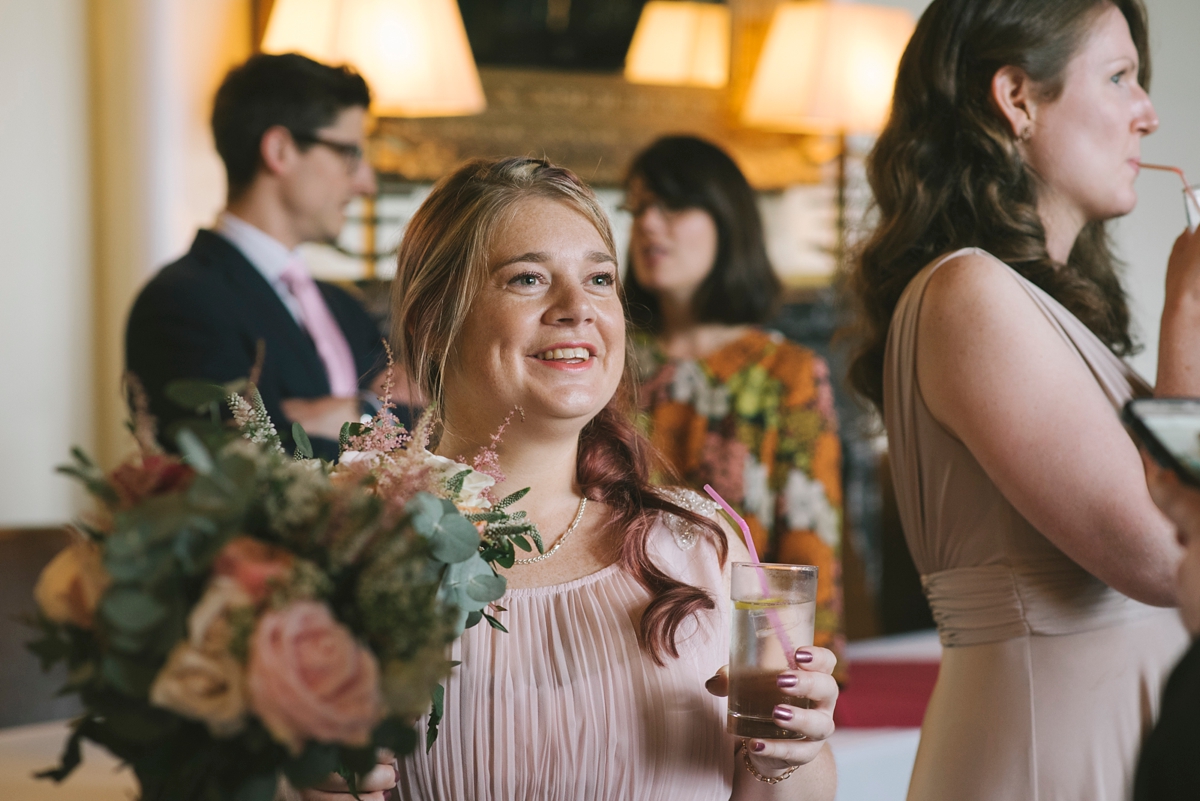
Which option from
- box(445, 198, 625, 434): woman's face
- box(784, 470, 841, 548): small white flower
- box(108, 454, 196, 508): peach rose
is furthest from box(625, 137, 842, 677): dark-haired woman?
box(108, 454, 196, 508): peach rose

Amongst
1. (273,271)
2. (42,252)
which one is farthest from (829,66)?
(42,252)

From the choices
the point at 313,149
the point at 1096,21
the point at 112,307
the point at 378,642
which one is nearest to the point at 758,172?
the point at 313,149

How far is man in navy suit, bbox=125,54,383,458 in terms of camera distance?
2432 mm

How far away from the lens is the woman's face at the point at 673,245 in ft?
9.50

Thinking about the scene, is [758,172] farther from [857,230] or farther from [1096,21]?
[1096,21]

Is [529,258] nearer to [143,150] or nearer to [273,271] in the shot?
[273,271]

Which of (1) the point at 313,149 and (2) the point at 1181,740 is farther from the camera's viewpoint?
(1) the point at 313,149

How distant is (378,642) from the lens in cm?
77

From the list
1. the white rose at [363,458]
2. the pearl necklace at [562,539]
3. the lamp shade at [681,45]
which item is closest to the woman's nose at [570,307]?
the pearl necklace at [562,539]

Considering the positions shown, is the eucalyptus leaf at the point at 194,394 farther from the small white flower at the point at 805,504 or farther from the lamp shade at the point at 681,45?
the lamp shade at the point at 681,45

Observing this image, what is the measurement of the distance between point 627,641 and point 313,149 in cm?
176

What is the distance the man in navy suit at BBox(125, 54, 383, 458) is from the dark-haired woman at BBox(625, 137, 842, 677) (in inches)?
28.4

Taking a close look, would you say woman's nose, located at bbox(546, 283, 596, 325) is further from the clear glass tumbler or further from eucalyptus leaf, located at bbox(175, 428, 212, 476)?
the clear glass tumbler

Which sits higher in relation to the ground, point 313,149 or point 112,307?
point 313,149
